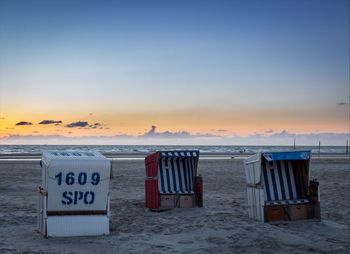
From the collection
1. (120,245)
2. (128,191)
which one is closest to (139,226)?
(120,245)

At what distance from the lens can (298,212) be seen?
12.8 metres

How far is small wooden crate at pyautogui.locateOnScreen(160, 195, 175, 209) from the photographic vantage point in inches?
568

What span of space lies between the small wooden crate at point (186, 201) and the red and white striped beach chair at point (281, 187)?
7.20 feet

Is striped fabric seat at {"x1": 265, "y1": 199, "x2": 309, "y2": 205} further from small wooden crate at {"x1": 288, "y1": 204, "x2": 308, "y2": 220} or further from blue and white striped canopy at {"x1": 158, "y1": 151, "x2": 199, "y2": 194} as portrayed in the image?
blue and white striped canopy at {"x1": 158, "y1": 151, "x2": 199, "y2": 194}

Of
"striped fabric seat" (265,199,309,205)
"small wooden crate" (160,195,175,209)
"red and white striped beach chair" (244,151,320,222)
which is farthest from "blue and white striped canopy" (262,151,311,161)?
"small wooden crate" (160,195,175,209)

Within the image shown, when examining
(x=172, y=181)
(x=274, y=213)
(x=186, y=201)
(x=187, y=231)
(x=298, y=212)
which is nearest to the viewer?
(x=187, y=231)

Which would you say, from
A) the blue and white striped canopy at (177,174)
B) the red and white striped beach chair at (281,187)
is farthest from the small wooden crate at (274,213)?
the blue and white striped canopy at (177,174)

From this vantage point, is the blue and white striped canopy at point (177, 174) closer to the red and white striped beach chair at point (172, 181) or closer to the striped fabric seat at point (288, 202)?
the red and white striped beach chair at point (172, 181)

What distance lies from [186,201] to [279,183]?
307 centimetres

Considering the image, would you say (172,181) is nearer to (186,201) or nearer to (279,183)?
(186,201)

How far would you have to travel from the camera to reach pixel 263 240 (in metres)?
10.4

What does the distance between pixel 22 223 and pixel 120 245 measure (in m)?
3.60

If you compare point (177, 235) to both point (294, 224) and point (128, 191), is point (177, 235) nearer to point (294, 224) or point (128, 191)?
point (294, 224)

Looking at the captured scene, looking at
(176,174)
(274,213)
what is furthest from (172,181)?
(274,213)
